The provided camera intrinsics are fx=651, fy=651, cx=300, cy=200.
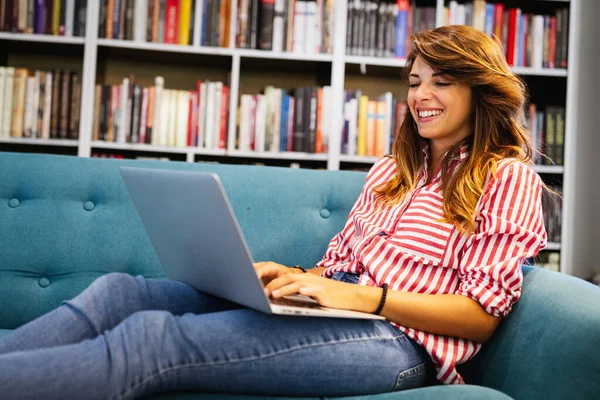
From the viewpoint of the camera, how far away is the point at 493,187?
3.88ft

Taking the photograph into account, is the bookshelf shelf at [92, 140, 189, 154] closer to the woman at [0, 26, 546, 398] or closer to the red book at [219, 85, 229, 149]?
the red book at [219, 85, 229, 149]

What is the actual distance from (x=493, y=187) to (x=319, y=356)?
1.49ft

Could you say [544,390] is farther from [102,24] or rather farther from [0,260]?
[102,24]

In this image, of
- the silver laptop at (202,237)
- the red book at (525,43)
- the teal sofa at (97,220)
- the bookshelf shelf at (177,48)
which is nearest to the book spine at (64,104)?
the bookshelf shelf at (177,48)

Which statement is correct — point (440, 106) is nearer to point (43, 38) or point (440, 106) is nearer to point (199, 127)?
point (199, 127)

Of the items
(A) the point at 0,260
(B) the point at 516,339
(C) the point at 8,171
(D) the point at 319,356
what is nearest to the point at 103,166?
(C) the point at 8,171

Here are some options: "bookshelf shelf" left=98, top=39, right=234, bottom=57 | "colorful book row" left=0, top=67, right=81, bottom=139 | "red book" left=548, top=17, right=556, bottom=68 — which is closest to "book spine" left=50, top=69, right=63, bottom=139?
"colorful book row" left=0, top=67, right=81, bottom=139

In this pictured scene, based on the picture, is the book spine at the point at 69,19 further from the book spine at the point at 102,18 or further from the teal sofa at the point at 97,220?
the teal sofa at the point at 97,220

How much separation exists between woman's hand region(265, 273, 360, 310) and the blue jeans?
0.10ft

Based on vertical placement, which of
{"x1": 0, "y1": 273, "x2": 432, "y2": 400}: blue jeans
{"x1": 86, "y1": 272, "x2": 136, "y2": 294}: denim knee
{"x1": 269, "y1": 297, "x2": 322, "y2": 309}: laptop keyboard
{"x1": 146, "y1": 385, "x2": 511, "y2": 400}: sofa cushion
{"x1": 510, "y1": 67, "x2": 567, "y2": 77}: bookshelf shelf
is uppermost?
{"x1": 510, "y1": 67, "x2": 567, "y2": 77}: bookshelf shelf

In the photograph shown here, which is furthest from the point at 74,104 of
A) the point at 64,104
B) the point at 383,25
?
the point at 383,25

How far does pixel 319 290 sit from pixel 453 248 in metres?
0.30

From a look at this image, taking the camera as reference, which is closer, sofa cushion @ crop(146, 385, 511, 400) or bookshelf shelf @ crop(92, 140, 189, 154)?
sofa cushion @ crop(146, 385, 511, 400)

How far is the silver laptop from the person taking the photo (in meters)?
0.91
